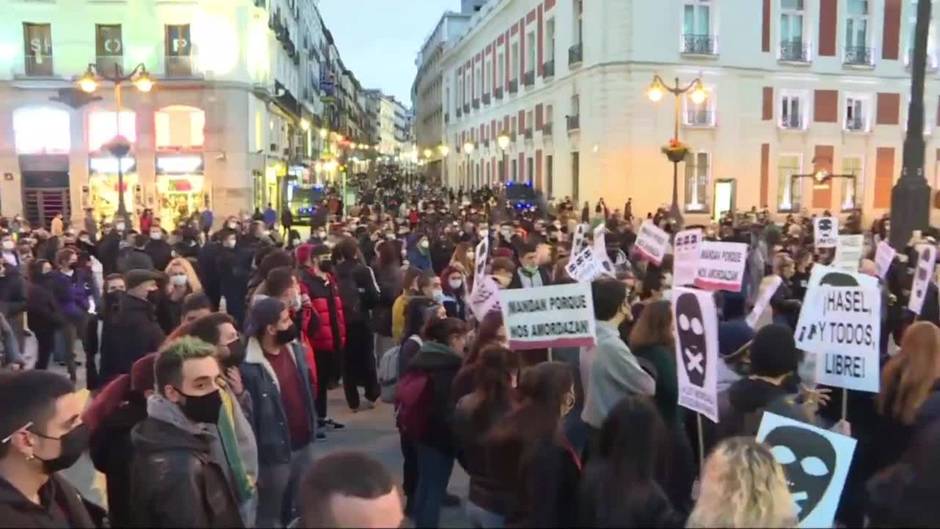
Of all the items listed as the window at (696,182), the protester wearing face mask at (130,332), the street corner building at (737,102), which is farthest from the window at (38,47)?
the protester wearing face mask at (130,332)

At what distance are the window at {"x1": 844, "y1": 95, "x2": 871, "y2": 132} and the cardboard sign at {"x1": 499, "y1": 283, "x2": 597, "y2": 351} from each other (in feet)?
123

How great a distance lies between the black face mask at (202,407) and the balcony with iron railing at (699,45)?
114ft

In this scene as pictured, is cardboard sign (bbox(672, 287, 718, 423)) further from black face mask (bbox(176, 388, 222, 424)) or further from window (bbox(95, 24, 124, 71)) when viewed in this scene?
window (bbox(95, 24, 124, 71))

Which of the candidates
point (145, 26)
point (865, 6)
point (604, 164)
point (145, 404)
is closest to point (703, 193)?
point (604, 164)

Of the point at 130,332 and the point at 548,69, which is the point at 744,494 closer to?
the point at 130,332

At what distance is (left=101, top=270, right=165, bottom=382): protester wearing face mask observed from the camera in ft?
24.2

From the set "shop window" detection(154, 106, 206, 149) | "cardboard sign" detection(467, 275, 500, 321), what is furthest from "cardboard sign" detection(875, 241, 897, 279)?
"shop window" detection(154, 106, 206, 149)

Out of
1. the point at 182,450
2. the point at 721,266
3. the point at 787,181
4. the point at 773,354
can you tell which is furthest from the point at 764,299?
the point at 787,181

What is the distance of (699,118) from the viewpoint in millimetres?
36844

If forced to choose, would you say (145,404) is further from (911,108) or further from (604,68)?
(604,68)

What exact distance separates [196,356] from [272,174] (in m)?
46.1

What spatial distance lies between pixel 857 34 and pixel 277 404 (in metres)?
39.7

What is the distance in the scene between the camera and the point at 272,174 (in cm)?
4897

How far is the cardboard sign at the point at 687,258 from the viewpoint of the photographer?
9.36 metres
